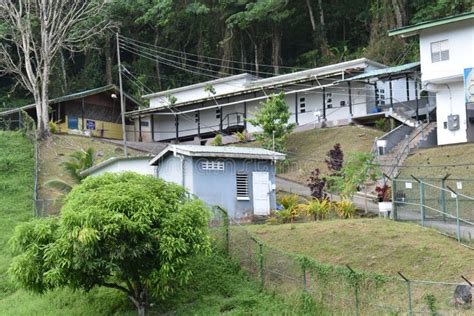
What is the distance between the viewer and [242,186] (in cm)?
2650

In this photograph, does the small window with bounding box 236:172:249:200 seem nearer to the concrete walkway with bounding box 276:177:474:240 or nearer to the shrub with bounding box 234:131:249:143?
the concrete walkway with bounding box 276:177:474:240

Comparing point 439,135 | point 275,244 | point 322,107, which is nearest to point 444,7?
point 322,107

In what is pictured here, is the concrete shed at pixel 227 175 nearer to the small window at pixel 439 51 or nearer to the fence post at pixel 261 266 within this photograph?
the fence post at pixel 261 266

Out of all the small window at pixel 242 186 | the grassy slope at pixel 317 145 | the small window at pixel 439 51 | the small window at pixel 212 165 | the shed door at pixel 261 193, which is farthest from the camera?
the grassy slope at pixel 317 145

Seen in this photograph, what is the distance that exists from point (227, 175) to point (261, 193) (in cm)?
158

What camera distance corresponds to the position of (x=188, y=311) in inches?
728

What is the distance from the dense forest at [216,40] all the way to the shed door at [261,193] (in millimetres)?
25867

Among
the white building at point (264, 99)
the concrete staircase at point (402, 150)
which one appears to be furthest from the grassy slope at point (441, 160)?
the white building at point (264, 99)

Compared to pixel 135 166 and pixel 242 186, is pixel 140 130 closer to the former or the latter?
pixel 135 166

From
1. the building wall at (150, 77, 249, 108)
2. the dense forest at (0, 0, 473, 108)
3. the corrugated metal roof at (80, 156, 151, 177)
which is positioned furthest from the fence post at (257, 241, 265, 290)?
the dense forest at (0, 0, 473, 108)

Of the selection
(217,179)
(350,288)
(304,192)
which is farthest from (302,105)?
(350,288)

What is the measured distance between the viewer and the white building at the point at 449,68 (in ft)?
111

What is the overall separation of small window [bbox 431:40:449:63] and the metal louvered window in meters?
14.0

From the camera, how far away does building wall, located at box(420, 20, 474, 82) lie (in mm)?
33844
